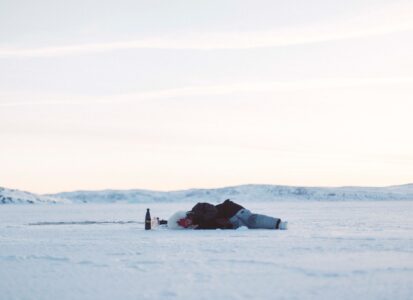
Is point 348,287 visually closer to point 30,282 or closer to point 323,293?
point 323,293

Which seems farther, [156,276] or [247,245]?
[247,245]

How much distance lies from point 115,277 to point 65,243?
5931mm

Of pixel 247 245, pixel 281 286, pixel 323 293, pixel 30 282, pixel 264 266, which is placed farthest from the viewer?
pixel 247 245

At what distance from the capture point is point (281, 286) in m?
7.86

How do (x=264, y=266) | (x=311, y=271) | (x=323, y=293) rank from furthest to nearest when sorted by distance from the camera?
(x=264, y=266) → (x=311, y=271) → (x=323, y=293)

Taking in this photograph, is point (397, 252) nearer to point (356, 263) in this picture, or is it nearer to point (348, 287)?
point (356, 263)

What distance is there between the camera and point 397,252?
457 inches

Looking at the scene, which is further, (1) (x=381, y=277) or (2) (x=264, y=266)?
(2) (x=264, y=266)

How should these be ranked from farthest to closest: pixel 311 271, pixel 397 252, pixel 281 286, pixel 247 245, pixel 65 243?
pixel 65 243 < pixel 247 245 < pixel 397 252 < pixel 311 271 < pixel 281 286

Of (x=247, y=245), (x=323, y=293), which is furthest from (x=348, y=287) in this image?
(x=247, y=245)

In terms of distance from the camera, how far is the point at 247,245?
43.6 feet

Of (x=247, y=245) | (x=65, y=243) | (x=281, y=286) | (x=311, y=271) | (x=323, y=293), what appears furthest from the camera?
(x=65, y=243)

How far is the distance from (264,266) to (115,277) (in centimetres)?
270

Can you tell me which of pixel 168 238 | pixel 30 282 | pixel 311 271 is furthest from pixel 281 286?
pixel 168 238
